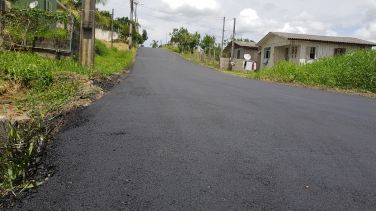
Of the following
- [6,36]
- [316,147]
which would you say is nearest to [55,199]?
[316,147]

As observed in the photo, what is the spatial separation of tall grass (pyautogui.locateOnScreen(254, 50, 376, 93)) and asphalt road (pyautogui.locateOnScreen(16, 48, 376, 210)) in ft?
29.2

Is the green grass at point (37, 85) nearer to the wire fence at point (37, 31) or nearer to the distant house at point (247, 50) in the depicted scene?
the wire fence at point (37, 31)

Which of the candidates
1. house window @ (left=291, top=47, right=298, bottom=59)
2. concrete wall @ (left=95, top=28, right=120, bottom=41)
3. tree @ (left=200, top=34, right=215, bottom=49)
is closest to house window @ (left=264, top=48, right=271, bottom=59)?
house window @ (left=291, top=47, right=298, bottom=59)

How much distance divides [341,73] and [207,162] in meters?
12.9

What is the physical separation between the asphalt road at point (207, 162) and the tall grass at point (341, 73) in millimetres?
8895

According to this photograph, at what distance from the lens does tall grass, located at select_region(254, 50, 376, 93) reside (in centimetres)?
1308

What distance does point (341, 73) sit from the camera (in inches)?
543

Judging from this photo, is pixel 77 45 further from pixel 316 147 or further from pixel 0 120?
pixel 316 147

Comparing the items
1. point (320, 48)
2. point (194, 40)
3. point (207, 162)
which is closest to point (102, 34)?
point (194, 40)

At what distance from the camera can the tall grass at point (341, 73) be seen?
13.1 m

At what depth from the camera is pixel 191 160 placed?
10.9 feet

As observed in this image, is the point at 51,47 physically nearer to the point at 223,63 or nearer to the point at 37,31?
→ the point at 37,31

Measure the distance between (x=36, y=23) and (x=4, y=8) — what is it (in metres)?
1.24

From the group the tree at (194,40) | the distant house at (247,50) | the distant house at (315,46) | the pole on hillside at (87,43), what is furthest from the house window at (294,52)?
the tree at (194,40)
